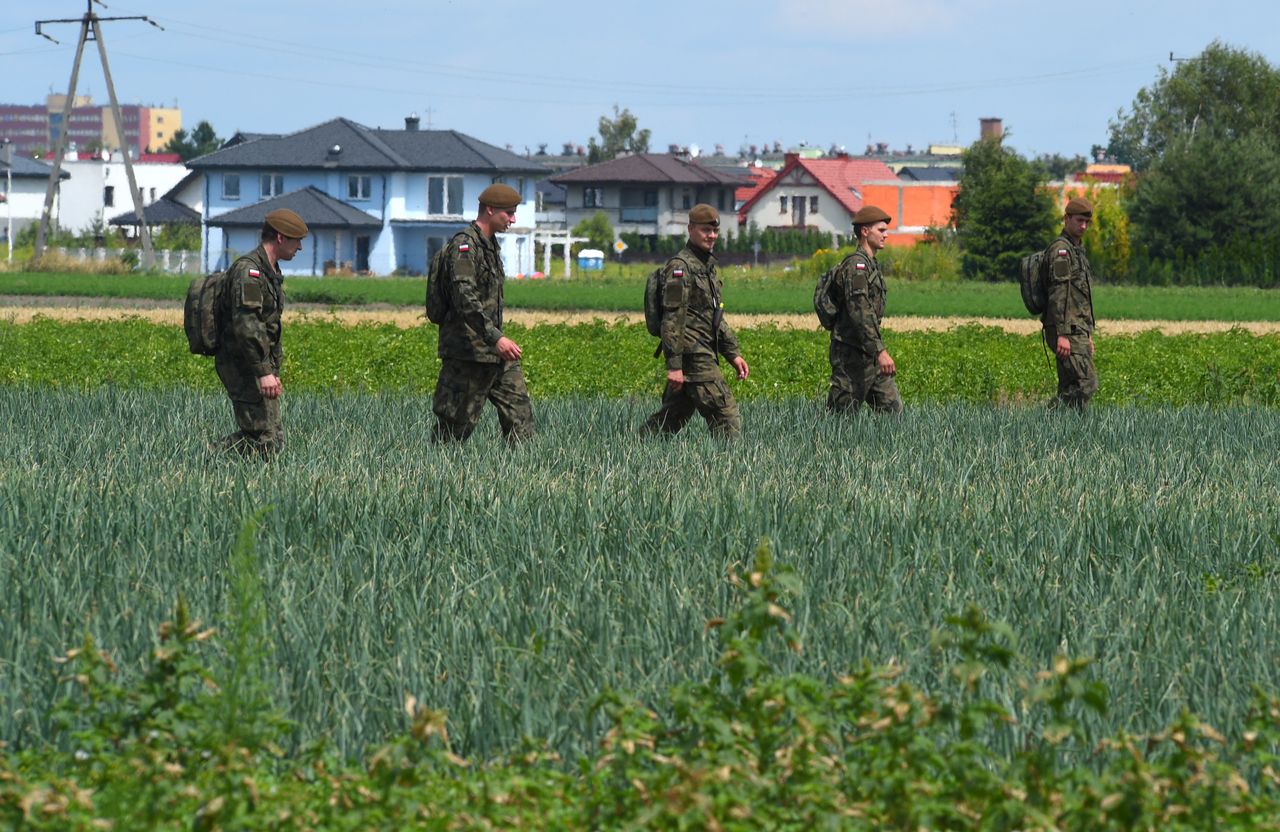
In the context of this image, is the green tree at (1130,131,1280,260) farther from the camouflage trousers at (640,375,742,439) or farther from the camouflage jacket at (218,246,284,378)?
the camouflage jacket at (218,246,284,378)

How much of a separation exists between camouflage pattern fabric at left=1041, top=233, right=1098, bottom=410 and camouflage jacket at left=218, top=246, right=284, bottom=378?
5747mm

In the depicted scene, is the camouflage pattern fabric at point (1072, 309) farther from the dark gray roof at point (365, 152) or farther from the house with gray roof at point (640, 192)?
the house with gray roof at point (640, 192)

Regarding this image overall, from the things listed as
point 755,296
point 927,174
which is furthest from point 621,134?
point 755,296

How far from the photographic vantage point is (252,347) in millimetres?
9609

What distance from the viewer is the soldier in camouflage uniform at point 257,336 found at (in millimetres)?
9570

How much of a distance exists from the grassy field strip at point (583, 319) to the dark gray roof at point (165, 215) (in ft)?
166

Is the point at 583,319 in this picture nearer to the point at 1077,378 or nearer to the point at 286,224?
the point at 1077,378

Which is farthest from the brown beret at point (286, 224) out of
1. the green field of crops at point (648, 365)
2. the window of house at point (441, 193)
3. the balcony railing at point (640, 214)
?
the balcony railing at point (640, 214)

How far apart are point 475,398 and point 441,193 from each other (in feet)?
206

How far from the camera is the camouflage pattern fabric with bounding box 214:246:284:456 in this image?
958 centimetres

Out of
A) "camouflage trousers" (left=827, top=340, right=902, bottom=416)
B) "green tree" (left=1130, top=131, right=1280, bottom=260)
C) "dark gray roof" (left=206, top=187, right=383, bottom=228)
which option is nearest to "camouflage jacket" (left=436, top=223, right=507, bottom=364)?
"camouflage trousers" (left=827, top=340, right=902, bottom=416)

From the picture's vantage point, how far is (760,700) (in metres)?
4.20

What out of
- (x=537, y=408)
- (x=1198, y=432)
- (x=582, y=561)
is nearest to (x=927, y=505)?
(x=582, y=561)

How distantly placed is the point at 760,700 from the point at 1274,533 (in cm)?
379
